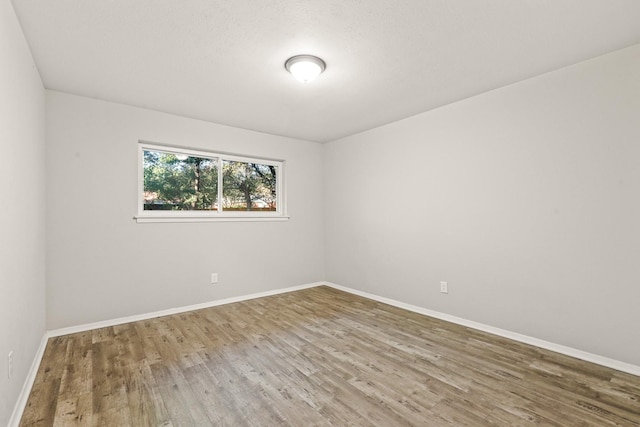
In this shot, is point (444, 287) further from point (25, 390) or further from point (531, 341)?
point (25, 390)

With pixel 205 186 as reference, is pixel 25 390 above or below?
below

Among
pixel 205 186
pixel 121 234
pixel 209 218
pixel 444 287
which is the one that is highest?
pixel 205 186

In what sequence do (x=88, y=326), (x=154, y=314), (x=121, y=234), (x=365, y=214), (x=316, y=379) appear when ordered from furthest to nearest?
(x=365, y=214), (x=154, y=314), (x=121, y=234), (x=88, y=326), (x=316, y=379)

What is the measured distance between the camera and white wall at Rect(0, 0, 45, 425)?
1605 mm

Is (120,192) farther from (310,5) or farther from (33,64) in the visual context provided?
(310,5)

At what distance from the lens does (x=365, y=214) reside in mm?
4414

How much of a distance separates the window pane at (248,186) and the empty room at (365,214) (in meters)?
0.05

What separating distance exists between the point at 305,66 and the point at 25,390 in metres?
2.99

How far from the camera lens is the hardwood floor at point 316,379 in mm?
1749

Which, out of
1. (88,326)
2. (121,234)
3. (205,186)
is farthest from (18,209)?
(205,186)

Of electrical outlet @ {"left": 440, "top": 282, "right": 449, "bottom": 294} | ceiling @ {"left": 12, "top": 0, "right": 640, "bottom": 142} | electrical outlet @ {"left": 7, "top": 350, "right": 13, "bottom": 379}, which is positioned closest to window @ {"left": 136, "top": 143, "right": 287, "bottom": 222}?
ceiling @ {"left": 12, "top": 0, "right": 640, "bottom": 142}

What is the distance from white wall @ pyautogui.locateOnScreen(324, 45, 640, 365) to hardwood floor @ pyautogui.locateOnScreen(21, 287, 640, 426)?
0.38 m

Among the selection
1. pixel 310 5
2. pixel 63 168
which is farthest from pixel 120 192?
pixel 310 5

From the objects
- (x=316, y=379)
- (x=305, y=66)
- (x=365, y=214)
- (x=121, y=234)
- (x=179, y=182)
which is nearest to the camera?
(x=316, y=379)
